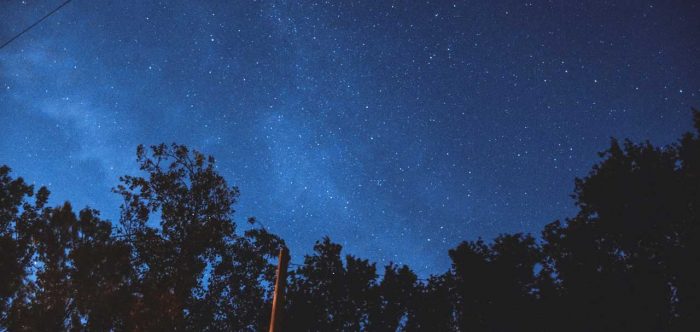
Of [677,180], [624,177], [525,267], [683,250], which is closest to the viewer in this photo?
[683,250]

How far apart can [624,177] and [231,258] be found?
22.0m

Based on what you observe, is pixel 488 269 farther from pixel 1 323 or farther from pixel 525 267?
pixel 1 323

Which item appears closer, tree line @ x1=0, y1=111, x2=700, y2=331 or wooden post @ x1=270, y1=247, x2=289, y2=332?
wooden post @ x1=270, y1=247, x2=289, y2=332

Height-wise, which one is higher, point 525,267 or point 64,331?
point 525,267

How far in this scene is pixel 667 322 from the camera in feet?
65.2

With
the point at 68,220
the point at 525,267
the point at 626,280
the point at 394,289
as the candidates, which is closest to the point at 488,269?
the point at 525,267

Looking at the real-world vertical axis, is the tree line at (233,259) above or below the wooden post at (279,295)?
above

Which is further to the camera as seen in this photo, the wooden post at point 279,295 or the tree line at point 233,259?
the tree line at point 233,259

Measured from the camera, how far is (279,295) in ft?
35.2

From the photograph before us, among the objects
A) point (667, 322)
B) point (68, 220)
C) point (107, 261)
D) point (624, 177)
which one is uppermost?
point (624, 177)

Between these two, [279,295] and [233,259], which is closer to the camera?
[279,295]

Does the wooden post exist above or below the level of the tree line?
below

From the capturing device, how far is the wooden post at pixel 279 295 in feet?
33.7

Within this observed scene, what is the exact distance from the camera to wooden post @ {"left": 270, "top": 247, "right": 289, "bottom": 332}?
10.3 metres
